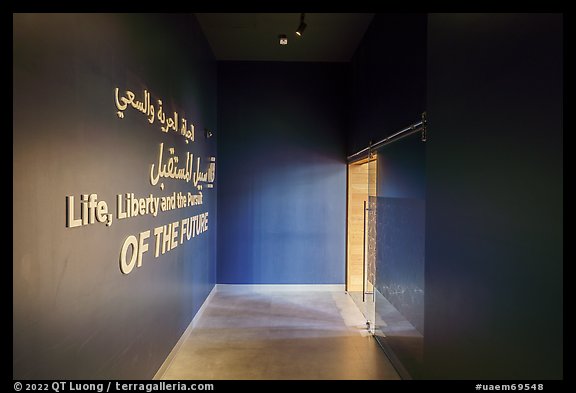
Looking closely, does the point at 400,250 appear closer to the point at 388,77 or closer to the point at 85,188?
the point at 388,77

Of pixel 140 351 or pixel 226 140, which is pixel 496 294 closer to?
pixel 140 351

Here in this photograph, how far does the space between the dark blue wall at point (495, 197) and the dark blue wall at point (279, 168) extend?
152 inches

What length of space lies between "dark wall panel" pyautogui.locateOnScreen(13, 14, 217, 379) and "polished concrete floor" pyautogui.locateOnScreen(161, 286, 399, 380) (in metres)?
0.55

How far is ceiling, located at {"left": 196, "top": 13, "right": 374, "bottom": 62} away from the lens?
15.6 feet

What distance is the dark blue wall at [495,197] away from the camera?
143 cm

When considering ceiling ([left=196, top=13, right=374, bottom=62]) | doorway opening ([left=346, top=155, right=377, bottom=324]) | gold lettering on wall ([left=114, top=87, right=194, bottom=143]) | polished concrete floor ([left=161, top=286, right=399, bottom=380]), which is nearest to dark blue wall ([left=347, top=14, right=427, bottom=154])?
ceiling ([left=196, top=13, right=374, bottom=62])

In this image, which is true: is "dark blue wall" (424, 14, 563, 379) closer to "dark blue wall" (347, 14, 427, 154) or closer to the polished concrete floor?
"dark blue wall" (347, 14, 427, 154)

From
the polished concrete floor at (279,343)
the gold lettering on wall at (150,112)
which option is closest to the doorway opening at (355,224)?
the polished concrete floor at (279,343)

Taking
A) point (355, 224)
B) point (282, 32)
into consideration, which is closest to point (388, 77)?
Answer: point (282, 32)

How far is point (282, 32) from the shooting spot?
17.1 feet

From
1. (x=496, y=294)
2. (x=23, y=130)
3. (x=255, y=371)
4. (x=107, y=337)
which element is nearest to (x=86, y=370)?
(x=107, y=337)

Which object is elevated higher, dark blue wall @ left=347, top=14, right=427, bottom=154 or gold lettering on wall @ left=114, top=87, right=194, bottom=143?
dark blue wall @ left=347, top=14, right=427, bottom=154

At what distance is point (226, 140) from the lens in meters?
6.48
